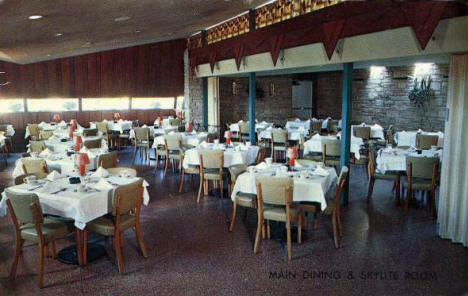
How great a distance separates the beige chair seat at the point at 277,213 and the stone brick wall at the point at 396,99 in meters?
8.13

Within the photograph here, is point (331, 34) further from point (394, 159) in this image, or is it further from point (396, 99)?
point (396, 99)

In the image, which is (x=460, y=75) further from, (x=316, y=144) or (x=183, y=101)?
(x=183, y=101)

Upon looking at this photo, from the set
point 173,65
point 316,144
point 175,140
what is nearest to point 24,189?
point 175,140

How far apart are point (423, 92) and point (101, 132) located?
9.12 m

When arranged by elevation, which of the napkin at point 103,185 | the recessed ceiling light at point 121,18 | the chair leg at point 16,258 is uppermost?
the recessed ceiling light at point 121,18

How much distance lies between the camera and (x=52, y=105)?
14.1 metres

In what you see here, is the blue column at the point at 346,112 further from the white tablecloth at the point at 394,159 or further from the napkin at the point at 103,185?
the napkin at the point at 103,185

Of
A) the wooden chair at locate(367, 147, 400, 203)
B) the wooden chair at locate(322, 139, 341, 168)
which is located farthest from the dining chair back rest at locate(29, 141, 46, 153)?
the wooden chair at locate(367, 147, 400, 203)

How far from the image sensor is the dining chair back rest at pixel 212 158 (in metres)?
7.05

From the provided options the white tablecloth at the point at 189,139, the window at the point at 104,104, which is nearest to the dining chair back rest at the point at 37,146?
the white tablecloth at the point at 189,139

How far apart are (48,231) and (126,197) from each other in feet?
2.78

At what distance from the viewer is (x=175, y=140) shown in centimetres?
911

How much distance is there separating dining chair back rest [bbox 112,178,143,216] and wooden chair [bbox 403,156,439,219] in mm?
4068

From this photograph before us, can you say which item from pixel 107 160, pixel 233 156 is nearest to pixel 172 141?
pixel 233 156
